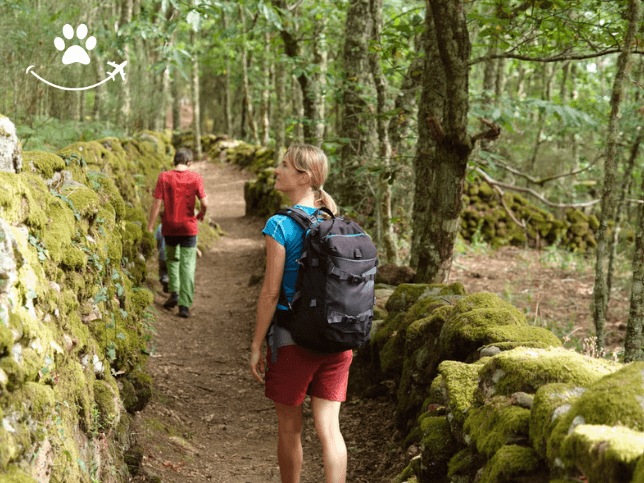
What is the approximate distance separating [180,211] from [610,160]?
484 cm

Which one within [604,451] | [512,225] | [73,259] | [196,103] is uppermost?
[196,103]

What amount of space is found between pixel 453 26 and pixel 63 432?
14.6ft

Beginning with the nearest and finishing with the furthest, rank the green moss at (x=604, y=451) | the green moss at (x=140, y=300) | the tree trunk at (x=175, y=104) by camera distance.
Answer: the green moss at (x=604, y=451)
the green moss at (x=140, y=300)
the tree trunk at (x=175, y=104)

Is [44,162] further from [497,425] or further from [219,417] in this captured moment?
[497,425]

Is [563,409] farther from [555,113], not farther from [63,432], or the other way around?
[555,113]

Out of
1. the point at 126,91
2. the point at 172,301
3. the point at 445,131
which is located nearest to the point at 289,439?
the point at 445,131

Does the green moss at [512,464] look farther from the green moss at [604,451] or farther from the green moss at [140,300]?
the green moss at [140,300]

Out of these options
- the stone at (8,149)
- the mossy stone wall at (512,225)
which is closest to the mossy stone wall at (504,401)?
the stone at (8,149)

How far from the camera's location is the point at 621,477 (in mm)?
1601

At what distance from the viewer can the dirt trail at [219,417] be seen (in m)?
4.33

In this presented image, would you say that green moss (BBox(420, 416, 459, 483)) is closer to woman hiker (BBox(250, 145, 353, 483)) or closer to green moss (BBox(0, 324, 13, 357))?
woman hiker (BBox(250, 145, 353, 483))

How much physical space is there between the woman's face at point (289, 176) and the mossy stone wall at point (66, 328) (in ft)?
4.43

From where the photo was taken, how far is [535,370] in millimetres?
2629

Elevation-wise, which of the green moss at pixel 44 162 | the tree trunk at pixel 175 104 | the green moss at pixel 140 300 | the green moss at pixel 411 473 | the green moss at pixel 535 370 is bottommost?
the green moss at pixel 411 473
